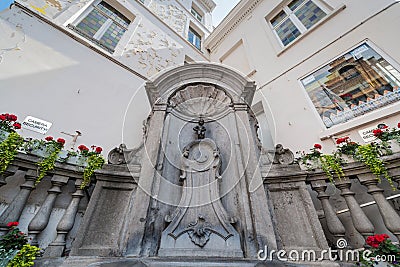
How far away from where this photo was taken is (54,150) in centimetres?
220

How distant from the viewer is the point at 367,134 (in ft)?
10.6

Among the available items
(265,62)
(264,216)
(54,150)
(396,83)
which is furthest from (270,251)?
(265,62)

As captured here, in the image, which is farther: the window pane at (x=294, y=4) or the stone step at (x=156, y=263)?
the window pane at (x=294, y=4)

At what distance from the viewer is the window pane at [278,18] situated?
276 inches

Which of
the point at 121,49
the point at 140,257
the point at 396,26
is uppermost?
the point at 121,49

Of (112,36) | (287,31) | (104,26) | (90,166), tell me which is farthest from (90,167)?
(287,31)

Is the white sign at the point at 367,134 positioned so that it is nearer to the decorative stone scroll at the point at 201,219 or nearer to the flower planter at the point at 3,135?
the decorative stone scroll at the point at 201,219

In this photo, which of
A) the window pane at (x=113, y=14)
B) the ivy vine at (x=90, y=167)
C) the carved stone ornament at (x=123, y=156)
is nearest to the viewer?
the ivy vine at (x=90, y=167)

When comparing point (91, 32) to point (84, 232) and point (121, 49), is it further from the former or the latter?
point (84, 232)

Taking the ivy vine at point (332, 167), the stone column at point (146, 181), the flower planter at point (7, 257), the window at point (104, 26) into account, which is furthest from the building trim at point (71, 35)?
the ivy vine at point (332, 167)

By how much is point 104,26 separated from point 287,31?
644 centimetres

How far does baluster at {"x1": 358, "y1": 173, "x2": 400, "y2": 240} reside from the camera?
5.61 ft

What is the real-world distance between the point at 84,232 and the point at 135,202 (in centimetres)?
55

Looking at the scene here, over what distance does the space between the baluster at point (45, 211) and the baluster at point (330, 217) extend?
302cm
